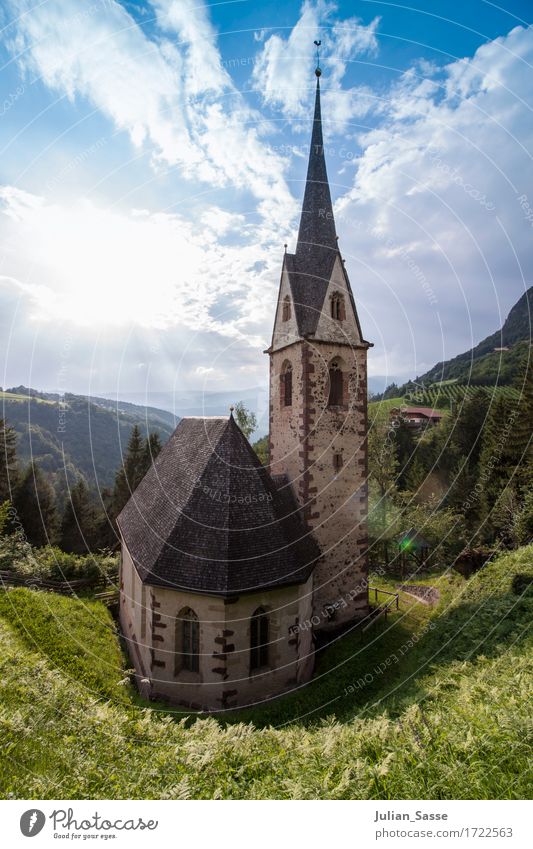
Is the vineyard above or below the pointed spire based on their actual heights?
below

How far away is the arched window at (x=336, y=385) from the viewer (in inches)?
759

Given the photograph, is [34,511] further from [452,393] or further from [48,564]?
[452,393]

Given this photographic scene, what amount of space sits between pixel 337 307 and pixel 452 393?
50.1 meters

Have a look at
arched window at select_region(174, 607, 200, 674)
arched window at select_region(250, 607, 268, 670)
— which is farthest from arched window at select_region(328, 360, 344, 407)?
arched window at select_region(174, 607, 200, 674)

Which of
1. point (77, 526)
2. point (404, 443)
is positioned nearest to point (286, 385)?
Answer: point (77, 526)

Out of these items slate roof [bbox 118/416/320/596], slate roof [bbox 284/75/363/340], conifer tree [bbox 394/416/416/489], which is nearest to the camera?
slate roof [bbox 118/416/320/596]

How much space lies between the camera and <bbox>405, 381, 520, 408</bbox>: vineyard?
4472cm

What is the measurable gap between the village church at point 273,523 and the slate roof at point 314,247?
0.06 m

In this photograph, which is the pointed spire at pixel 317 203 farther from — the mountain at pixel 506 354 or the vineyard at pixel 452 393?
the mountain at pixel 506 354

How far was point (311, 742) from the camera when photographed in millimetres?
7605

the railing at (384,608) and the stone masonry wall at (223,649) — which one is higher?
the stone masonry wall at (223,649)

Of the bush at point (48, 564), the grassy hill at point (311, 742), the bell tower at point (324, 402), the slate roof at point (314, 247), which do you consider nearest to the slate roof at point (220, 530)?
the bell tower at point (324, 402)

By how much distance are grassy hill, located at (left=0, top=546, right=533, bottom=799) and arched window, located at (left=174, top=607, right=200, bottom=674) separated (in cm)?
202

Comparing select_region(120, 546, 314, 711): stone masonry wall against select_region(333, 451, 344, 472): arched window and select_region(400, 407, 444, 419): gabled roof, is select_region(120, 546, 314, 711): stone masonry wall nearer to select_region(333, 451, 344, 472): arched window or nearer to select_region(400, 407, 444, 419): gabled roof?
select_region(333, 451, 344, 472): arched window
